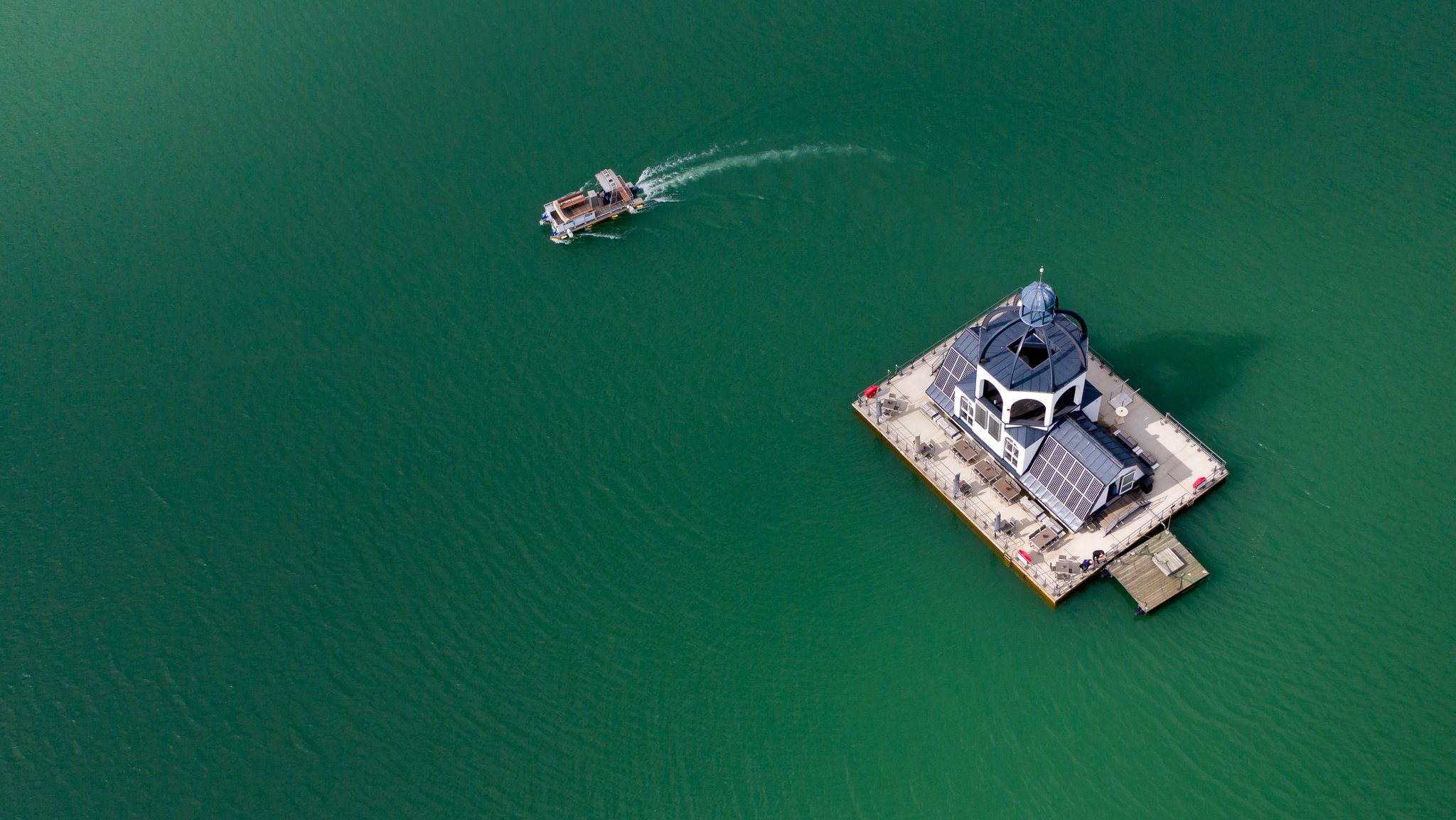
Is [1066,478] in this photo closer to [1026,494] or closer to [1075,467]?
[1075,467]

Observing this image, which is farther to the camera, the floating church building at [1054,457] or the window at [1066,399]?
the window at [1066,399]

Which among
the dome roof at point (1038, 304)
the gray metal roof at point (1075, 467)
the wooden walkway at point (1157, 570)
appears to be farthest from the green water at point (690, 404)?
the dome roof at point (1038, 304)

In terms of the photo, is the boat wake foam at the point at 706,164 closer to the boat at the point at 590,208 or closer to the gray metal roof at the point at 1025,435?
the boat at the point at 590,208

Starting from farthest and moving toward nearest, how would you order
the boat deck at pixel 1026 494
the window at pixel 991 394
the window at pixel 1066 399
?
the window at pixel 991 394
the window at pixel 1066 399
the boat deck at pixel 1026 494

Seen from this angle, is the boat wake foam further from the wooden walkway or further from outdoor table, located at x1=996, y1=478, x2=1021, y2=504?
the wooden walkway

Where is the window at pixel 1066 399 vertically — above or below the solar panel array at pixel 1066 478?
above

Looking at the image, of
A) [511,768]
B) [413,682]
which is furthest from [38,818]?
[511,768]

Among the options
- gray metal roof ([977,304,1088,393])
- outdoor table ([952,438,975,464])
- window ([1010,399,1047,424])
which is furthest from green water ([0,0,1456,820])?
gray metal roof ([977,304,1088,393])

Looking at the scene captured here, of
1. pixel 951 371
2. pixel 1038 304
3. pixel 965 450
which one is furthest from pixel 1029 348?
pixel 965 450
